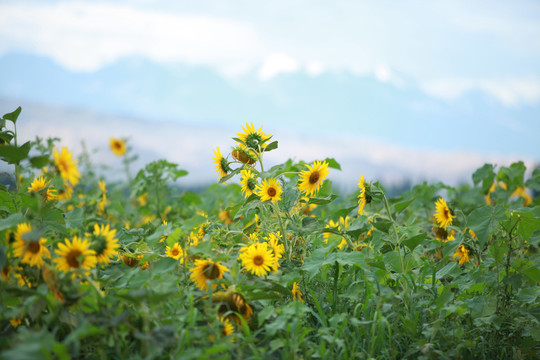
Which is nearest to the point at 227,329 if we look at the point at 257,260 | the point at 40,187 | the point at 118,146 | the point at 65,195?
the point at 257,260

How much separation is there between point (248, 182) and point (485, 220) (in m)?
1.02

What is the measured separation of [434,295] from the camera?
203 centimetres

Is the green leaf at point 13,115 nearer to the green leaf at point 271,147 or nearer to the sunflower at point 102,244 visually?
the sunflower at point 102,244

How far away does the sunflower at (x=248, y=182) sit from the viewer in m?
2.15

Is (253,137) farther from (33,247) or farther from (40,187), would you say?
(40,187)

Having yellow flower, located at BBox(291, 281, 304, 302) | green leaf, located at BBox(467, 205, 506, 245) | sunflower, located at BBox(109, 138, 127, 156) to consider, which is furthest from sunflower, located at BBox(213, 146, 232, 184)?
sunflower, located at BBox(109, 138, 127, 156)

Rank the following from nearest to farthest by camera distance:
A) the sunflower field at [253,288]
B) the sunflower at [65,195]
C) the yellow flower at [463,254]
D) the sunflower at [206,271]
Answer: the sunflower field at [253,288] → the sunflower at [206,271] → the yellow flower at [463,254] → the sunflower at [65,195]

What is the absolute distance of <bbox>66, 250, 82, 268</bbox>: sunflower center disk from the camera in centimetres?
157

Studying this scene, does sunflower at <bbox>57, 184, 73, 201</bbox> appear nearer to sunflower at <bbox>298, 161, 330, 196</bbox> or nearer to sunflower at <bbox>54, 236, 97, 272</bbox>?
sunflower at <bbox>54, 236, 97, 272</bbox>

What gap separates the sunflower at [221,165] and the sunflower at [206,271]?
487 mm

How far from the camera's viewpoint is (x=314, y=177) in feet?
6.91

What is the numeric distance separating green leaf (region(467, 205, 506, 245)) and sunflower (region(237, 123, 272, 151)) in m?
0.92

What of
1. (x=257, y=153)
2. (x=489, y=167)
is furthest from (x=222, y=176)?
(x=489, y=167)

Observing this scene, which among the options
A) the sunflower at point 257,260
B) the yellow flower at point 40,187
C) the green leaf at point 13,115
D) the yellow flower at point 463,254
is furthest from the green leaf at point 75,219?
the yellow flower at point 463,254
